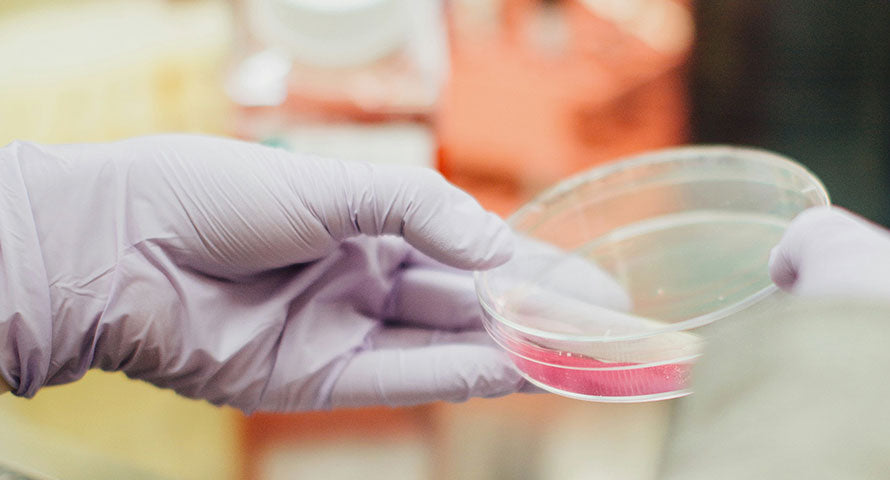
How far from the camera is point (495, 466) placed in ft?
3.57

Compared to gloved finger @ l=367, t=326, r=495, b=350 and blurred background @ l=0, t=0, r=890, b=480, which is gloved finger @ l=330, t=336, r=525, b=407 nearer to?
gloved finger @ l=367, t=326, r=495, b=350

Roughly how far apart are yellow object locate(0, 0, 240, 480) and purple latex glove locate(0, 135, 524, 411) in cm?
13

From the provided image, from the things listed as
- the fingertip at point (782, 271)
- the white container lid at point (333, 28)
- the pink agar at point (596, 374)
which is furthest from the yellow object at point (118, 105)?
the fingertip at point (782, 271)

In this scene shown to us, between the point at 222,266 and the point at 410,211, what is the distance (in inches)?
8.4

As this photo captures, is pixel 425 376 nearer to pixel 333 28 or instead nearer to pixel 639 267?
pixel 639 267

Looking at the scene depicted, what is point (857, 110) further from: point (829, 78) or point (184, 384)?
point (184, 384)

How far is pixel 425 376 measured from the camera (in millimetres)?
851

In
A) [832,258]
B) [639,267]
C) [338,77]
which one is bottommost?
[639,267]

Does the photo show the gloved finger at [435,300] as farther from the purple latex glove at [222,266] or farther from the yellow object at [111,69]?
the yellow object at [111,69]

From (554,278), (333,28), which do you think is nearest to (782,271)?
(554,278)

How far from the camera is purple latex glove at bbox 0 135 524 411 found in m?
0.77

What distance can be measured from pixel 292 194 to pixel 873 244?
0.54m

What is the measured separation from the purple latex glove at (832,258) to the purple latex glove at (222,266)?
0.28 m

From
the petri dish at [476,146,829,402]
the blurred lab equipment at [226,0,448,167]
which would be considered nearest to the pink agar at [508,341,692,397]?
the petri dish at [476,146,829,402]
